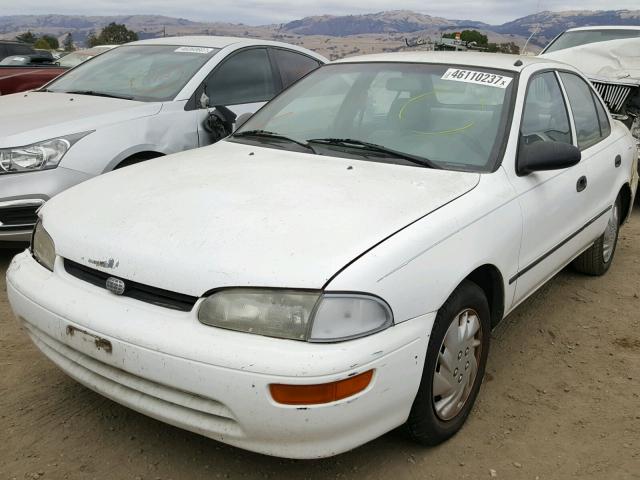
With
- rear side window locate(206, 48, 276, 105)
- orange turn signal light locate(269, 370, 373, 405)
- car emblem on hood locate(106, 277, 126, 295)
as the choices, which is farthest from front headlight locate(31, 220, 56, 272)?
rear side window locate(206, 48, 276, 105)

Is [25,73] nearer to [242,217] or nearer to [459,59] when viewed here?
[459,59]

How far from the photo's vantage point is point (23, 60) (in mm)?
9789

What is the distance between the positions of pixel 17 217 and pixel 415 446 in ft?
9.37

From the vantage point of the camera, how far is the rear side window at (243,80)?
5023 mm

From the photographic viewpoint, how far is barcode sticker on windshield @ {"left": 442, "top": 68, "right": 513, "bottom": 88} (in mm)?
3170

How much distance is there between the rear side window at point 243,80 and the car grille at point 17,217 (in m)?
1.66

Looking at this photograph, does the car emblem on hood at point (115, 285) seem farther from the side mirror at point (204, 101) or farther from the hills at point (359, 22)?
the hills at point (359, 22)

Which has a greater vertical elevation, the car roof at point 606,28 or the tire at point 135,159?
the car roof at point 606,28

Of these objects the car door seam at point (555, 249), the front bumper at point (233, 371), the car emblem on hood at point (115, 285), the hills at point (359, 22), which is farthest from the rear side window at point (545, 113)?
the hills at point (359, 22)

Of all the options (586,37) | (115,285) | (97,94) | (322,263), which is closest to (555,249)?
(322,263)

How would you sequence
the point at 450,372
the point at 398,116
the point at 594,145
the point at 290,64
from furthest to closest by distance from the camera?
the point at 290,64 < the point at 594,145 < the point at 398,116 < the point at 450,372

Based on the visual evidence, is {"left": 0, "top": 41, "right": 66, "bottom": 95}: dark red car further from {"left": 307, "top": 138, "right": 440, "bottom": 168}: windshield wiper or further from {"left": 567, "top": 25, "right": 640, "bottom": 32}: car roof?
{"left": 567, "top": 25, "right": 640, "bottom": 32}: car roof

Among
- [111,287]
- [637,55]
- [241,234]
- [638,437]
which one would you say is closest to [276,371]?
[241,234]

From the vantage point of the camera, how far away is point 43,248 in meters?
2.56
